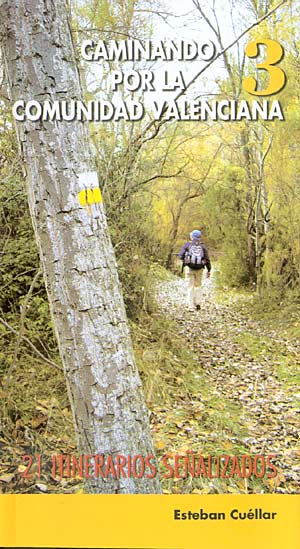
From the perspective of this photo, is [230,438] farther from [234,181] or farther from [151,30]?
[151,30]

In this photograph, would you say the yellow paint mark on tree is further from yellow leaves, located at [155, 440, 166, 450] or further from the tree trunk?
yellow leaves, located at [155, 440, 166, 450]

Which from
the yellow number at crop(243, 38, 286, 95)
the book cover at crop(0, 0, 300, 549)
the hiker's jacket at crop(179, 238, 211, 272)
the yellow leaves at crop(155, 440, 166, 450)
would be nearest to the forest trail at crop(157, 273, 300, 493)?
the book cover at crop(0, 0, 300, 549)

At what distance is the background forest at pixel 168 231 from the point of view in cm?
166

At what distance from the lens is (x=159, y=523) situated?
4.51 ft

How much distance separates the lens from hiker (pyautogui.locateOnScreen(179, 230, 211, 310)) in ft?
7.02

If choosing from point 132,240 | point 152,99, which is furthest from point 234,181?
point 152,99

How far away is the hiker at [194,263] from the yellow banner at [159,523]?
40.2 inches

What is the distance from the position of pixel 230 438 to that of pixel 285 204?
3.67 ft

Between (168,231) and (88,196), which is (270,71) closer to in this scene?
(88,196)

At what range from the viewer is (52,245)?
117cm

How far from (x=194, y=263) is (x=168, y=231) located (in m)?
0.19

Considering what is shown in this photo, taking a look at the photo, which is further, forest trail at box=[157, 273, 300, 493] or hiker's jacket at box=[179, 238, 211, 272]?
hiker's jacket at box=[179, 238, 211, 272]

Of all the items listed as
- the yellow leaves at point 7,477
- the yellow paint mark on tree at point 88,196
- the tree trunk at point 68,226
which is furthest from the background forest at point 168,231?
the yellow paint mark on tree at point 88,196

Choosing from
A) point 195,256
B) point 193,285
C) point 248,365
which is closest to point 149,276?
point 193,285
